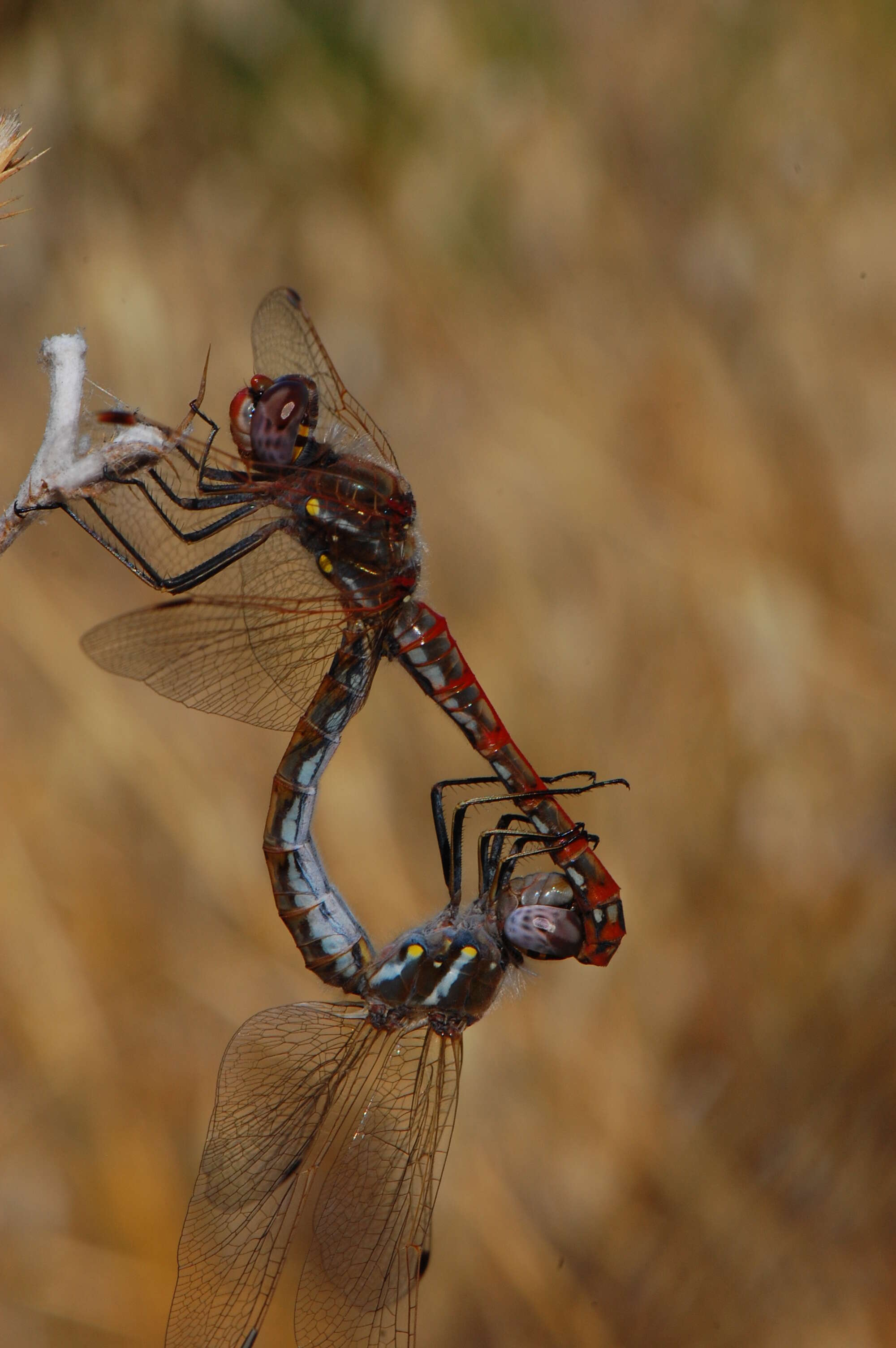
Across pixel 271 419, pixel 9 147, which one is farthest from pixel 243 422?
pixel 9 147

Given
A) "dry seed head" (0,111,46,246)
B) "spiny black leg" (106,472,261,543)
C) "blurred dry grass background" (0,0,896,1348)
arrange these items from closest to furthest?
"dry seed head" (0,111,46,246)
"spiny black leg" (106,472,261,543)
"blurred dry grass background" (0,0,896,1348)

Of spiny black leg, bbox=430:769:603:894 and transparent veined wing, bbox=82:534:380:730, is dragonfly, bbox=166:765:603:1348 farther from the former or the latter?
transparent veined wing, bbox=82:534:380:730

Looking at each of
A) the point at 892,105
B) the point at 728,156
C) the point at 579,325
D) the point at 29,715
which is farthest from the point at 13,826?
the point at 892,105

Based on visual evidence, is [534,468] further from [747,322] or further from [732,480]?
[747,322]

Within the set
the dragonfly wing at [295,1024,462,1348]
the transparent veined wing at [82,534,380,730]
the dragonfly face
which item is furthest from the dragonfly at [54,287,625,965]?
the dragonfly wing at [295,1024,462,1348]

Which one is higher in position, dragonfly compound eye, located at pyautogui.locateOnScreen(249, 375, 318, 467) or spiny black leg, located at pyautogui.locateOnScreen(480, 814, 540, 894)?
dragonfly compound eye, located at pyautogui.locateOnScreen(249, 375, 318, 467)

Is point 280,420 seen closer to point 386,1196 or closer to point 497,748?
point 497,748

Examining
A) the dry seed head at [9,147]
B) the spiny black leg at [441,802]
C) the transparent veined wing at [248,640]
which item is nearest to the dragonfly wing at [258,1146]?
the spiny black leg at [441,802]

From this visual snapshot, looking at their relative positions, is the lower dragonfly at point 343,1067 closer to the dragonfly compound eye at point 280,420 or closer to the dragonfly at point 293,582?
the dragonfly at point 293,582
